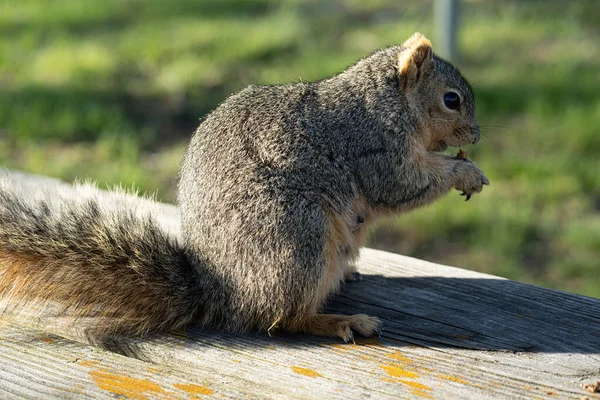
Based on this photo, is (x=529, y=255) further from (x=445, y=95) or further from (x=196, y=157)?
(x=196, y=157)

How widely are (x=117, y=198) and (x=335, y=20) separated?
12.7ft

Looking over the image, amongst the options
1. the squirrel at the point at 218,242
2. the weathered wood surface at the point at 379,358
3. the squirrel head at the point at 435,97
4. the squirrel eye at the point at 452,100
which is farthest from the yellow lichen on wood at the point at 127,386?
the squirrel eye at the point at 452,100

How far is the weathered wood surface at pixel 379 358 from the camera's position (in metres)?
1.35

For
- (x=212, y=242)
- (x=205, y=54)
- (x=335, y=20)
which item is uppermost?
(x=335, y=20)

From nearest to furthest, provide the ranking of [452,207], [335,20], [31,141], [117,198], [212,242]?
[212,242] → [117,198] → [452,207] → [31,141] → [335,20]

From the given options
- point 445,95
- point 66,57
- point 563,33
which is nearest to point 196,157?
point 445,95

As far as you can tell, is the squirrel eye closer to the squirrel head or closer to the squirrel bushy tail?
the squirrel head

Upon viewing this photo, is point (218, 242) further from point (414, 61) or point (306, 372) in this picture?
point (414, 61)

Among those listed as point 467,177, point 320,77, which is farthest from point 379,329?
point 320,77

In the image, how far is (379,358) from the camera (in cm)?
147

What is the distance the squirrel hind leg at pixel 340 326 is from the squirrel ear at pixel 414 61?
26.4 inches

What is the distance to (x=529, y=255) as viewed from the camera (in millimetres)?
3355

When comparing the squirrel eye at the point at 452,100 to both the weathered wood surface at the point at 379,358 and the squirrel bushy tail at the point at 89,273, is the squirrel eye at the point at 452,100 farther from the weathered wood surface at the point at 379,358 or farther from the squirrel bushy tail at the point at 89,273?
the squirrel bushy tail at the point at 89,273

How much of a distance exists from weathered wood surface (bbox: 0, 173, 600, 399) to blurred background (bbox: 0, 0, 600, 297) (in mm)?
1433
